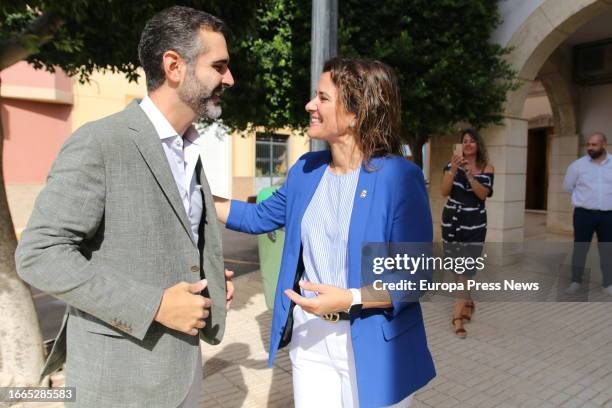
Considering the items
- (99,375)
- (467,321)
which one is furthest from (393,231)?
(467,321)

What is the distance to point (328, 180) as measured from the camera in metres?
1.99

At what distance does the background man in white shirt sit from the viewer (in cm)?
584

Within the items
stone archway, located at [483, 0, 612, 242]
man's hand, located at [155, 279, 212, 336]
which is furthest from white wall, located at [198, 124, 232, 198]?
man's hand, located at [155, 279, 212, 336]

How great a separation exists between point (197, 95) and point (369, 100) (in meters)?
0.69

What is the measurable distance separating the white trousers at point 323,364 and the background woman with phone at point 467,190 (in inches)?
121

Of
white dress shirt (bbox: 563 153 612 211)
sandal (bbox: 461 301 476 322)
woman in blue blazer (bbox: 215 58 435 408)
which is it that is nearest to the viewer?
woman in blue blazer (bbox: 215 58 435 408)

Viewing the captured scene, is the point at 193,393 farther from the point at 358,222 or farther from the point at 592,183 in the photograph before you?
the point at 592,183

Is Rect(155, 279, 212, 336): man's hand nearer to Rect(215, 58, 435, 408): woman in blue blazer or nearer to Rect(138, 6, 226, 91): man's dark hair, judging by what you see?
Rect(215, 58, 435, 408): woman in blue blazer

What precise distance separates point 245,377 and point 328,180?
2.42 m

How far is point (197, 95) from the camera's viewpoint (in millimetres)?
1557

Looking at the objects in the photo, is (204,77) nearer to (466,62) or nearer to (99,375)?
(99,375)

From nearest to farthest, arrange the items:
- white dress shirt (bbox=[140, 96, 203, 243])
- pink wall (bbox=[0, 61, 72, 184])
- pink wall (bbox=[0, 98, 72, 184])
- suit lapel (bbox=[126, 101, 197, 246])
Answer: suit lapel (bbox=[126, 101, 197, 246])
white dress shirt (bbox=[140, 96, 203, 243])
pink wall (bbox=[0, 61, 72, 184])
pink wall (bbox=[0, 98, 72, 184])

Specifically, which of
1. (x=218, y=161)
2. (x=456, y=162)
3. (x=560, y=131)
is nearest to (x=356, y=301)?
(x=456, y=162)

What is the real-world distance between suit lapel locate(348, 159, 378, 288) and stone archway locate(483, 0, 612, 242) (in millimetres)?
6176
